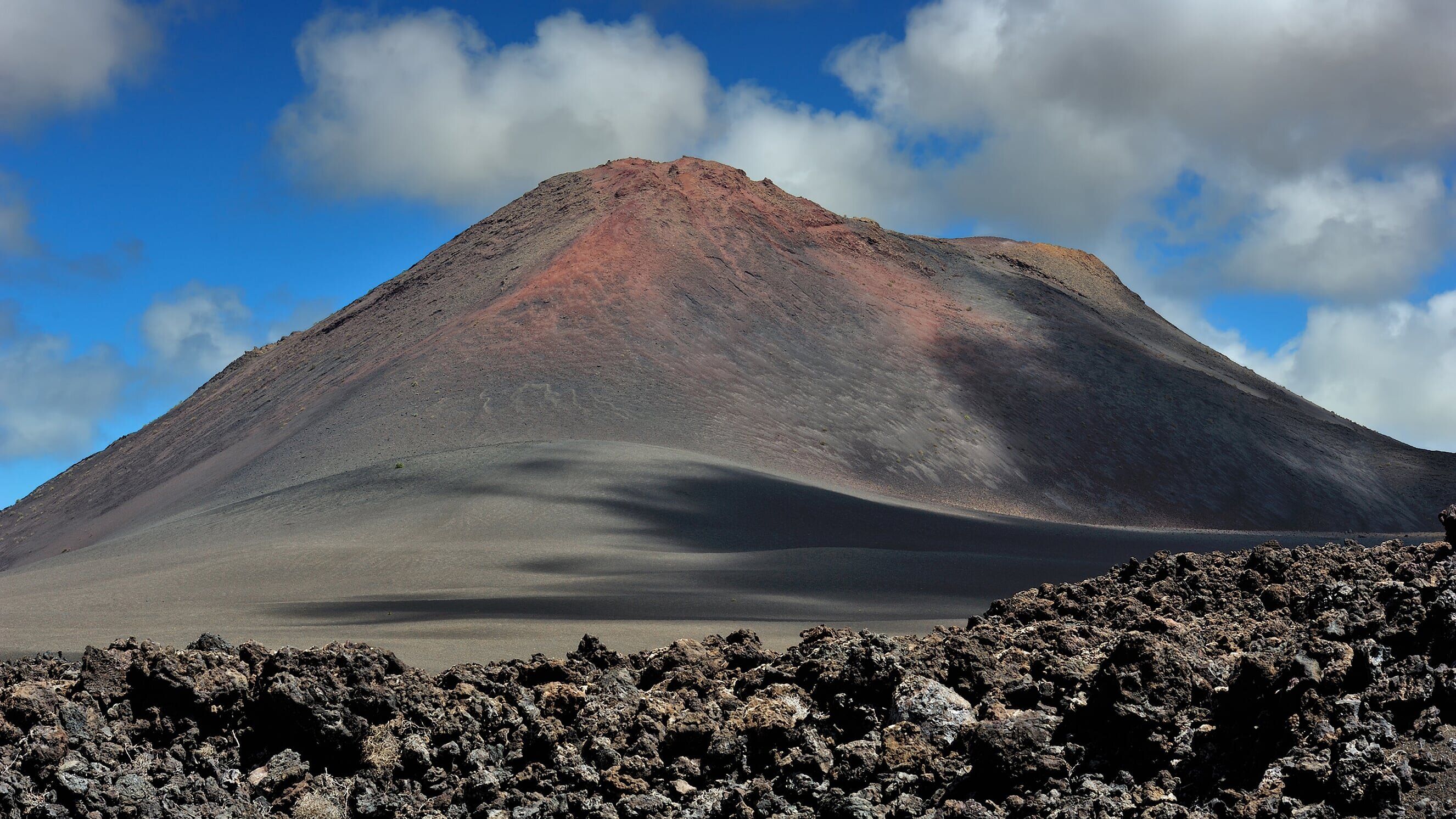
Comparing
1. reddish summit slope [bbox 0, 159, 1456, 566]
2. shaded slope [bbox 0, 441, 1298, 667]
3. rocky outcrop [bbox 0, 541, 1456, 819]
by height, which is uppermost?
reddish summit slope [bbox 0, 159, 1456, 566]

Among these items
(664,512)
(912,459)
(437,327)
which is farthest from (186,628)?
(437,327)

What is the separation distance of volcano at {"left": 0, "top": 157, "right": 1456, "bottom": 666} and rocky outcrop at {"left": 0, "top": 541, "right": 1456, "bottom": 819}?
800 cm

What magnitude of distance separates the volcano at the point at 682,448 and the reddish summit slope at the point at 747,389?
208 millimetres

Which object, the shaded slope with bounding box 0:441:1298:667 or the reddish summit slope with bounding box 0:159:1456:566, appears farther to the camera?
the reddish summit slope with bounding box 0:159:1456:566

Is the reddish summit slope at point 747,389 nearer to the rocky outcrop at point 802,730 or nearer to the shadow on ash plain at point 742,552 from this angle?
the shadow on ash plain at point 742,552

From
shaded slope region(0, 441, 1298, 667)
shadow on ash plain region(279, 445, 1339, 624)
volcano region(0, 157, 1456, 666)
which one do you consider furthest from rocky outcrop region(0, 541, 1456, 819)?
shadow on ash plain region(279, 445, 1339, 624)

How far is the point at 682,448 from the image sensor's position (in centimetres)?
4022

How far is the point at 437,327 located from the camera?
2112 inches

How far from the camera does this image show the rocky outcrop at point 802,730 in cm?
620

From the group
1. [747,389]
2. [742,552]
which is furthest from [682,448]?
[742,552]

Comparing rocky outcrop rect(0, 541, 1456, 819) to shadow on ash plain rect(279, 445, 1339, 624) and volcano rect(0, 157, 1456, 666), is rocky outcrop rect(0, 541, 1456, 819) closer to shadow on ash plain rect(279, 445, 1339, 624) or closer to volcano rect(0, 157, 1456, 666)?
volcano rect(0, 157, 1456, 666)

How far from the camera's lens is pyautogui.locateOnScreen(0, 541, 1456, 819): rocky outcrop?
20.3 ft

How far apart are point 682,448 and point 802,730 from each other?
33.0 meters

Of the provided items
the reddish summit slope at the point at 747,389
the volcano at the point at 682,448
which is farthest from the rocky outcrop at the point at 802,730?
the reddish summit slope at the point at 747,389
